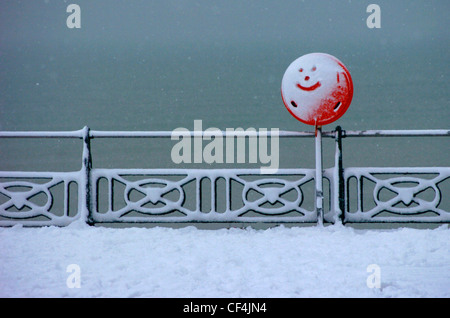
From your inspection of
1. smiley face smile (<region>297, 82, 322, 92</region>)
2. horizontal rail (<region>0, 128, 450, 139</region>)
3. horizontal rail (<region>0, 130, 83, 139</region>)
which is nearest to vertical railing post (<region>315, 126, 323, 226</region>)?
horizontal rail (<region>0, 128, 450, 139</region>)

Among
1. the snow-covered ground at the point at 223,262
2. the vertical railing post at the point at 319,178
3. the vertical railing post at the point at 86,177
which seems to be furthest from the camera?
the vertical railing post at the point at 86,177

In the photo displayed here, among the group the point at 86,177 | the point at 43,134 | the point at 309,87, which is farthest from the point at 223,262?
the point at 43,134

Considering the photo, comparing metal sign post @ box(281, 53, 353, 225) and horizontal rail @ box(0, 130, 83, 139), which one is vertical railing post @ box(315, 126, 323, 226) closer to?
metal sign post @ box(281, 53, 353, 225)

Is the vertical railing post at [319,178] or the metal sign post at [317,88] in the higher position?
the metal sign post at [317,88]

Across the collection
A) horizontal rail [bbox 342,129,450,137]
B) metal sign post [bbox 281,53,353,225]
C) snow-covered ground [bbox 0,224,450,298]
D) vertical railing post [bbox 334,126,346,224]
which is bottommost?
→ snow-covered ground [bbox 0,224,450,298]

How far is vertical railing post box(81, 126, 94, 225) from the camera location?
656 cm

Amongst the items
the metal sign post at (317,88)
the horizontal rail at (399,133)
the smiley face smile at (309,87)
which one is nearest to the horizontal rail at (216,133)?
the horizontal rail at (399,133)

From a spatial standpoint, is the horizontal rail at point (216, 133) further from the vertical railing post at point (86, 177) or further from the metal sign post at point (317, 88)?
the metal sign post at point (317, 88)

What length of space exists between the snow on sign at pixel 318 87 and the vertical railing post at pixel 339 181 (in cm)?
35

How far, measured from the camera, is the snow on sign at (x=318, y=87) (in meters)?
6.00

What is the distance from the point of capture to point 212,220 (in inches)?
254

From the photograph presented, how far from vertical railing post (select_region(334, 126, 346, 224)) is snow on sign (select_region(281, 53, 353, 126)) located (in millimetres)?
348
